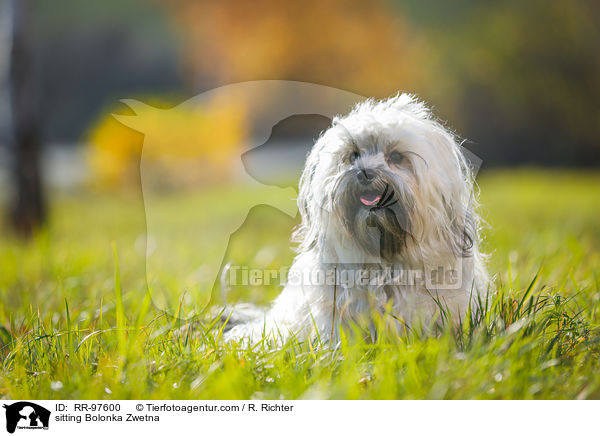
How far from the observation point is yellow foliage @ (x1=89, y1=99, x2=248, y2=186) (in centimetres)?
823

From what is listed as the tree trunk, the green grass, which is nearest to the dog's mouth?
the green grass

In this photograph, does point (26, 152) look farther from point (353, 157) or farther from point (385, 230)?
point (385, 230)

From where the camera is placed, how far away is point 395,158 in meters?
2.47

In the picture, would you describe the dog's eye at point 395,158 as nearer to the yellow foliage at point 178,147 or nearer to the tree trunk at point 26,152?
the tree trunk at point 26,152

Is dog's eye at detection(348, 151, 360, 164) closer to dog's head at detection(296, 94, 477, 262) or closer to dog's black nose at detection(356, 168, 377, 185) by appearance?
dog's head at detection(296, 94, 477, 262)

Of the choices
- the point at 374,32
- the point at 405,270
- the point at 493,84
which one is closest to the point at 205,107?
the point at 374,32

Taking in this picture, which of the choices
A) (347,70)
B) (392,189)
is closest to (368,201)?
(392,189)

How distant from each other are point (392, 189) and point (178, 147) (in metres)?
6.87

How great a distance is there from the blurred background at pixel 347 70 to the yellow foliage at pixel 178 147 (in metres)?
0.03

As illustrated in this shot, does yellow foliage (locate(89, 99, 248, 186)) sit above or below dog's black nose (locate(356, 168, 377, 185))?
above

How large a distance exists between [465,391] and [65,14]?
1107 cm

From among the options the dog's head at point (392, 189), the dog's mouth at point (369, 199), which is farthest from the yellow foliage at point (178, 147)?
the dog's mouth at point (369, 199)
